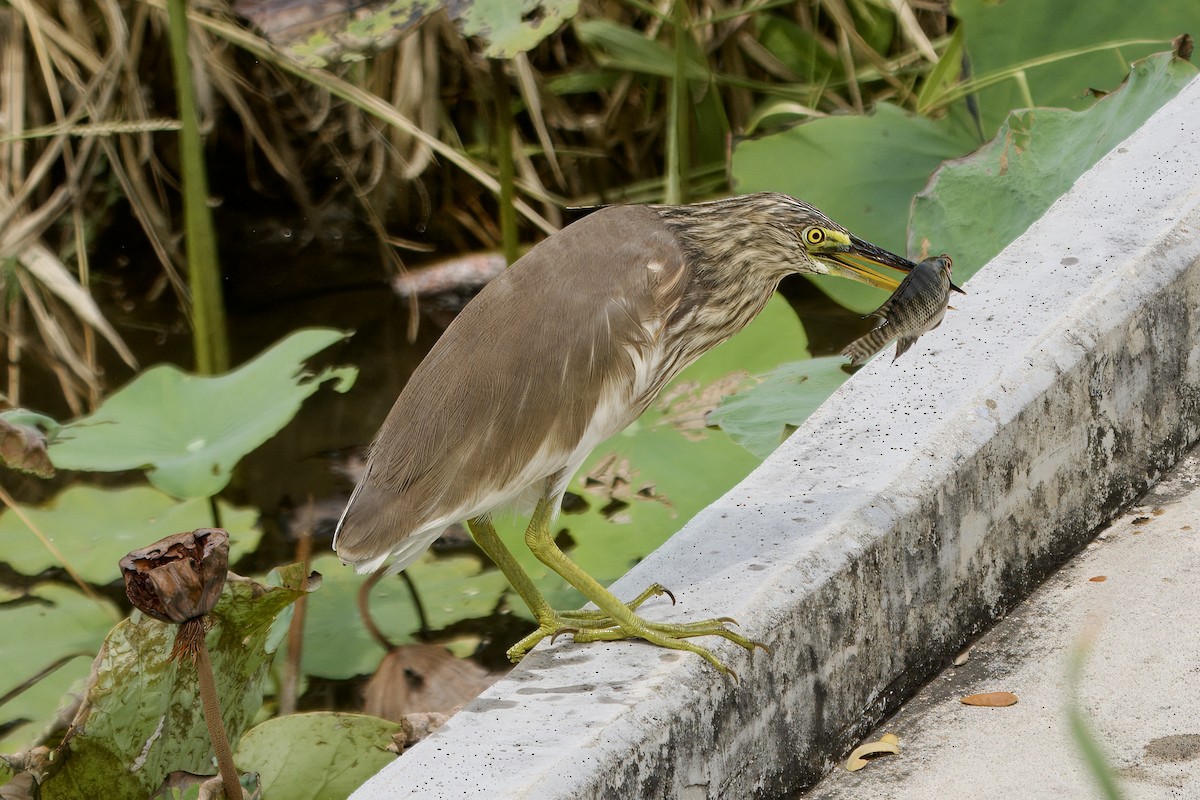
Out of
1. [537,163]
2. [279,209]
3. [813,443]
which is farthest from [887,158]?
[279,209]

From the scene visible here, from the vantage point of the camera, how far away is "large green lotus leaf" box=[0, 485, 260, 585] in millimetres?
3500

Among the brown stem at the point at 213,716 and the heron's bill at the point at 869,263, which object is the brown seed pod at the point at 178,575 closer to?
the brown stem at the point at 213,716

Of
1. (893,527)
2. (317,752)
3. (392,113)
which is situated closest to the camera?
(893,527)

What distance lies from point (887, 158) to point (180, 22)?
195cm

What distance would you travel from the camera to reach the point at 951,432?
238 cm

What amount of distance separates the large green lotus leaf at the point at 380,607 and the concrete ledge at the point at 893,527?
1283 millimetres

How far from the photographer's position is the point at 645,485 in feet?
11.0

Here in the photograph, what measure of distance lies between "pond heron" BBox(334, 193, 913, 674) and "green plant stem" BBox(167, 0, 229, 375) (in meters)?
1.60

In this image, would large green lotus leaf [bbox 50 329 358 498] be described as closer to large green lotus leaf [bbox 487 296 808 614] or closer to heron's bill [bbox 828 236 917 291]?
large green lotus leaf [bbox 487 296 808 614]

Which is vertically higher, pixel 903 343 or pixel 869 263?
pixel 869 263

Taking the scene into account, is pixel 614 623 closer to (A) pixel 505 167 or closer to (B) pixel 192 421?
(B) pixel 192 421

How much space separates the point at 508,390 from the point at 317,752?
96 cm

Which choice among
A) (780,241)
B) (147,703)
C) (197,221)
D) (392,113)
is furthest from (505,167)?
(147,703)

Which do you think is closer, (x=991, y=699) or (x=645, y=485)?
(x=991, y=699)
